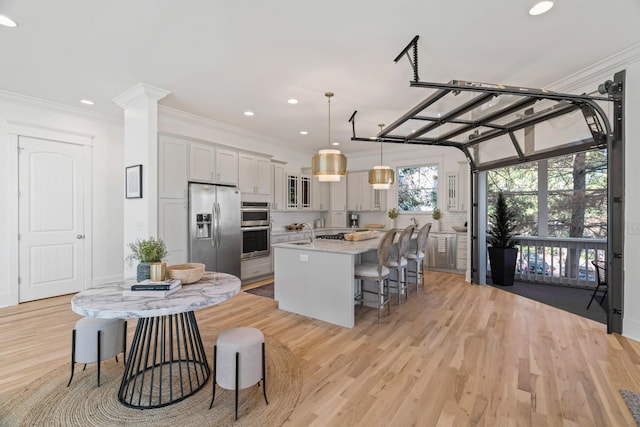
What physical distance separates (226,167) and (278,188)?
1.50 meters

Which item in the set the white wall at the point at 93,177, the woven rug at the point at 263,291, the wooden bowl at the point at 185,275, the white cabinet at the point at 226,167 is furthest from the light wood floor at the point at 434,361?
the white cabinet at the point at 226,167

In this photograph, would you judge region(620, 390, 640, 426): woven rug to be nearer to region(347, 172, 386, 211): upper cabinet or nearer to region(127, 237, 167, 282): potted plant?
region(127, 237, 167, 282): potted plant

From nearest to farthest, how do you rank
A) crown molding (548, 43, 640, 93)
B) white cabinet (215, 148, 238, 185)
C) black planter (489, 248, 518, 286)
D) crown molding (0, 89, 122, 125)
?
crown molding (548, 43, 640, 93)
crown molding (0, 89, 122, 125)
white cabinet (215, 148, 238, 185)
black planter (489, 248, 518, 286)

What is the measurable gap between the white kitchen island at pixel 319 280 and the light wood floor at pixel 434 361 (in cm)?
15

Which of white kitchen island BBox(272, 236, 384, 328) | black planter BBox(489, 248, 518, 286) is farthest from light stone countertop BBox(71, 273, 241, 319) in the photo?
black planter BBox(489, 248, 518, 286)

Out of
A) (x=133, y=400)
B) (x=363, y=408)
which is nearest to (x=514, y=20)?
(x=363, y=408)

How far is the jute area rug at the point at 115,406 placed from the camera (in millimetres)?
1760

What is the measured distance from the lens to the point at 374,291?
400 centimetres

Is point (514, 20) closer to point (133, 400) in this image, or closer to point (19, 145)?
point (133, 400)

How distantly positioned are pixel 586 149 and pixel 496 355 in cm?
250

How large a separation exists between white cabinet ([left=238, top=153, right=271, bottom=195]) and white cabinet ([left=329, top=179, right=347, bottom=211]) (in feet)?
7.61

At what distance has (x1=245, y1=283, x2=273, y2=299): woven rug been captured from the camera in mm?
4547

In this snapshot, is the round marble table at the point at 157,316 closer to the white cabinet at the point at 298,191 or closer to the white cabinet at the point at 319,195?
the white cabinet at the point at 298,191

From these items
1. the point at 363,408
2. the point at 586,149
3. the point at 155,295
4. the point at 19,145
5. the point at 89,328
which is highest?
the point at 19,145
